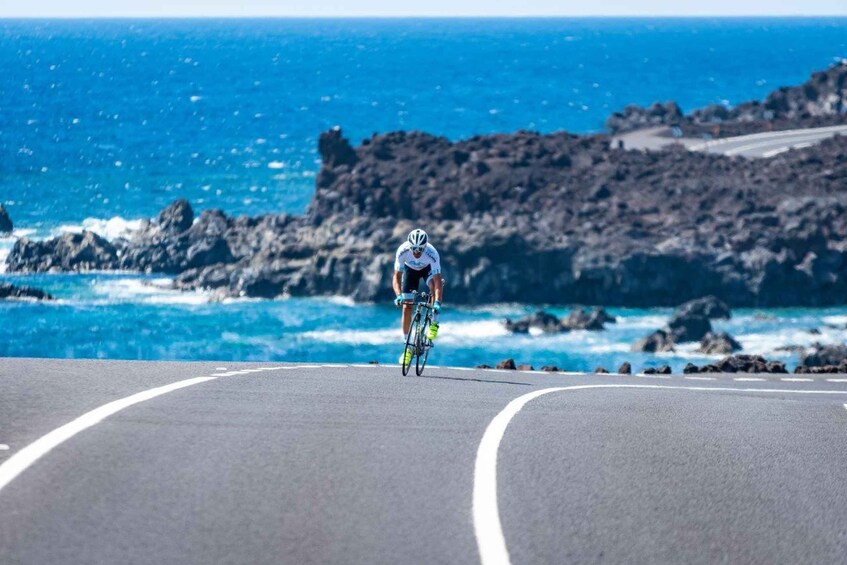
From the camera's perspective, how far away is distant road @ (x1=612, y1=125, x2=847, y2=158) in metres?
90.5

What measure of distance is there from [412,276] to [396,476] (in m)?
6.95

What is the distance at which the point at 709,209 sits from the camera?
241 ft

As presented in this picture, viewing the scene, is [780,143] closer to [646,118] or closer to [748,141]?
[748,141]

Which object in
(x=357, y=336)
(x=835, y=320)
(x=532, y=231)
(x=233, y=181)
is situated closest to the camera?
(x=357, y=336)

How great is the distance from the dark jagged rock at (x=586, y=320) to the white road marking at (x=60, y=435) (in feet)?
153

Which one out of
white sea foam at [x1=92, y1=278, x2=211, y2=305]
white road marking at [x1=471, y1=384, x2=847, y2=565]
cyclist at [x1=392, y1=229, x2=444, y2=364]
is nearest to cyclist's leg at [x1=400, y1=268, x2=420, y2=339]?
cyclist at [x1=392, y1=229, x2=444, y2=364]

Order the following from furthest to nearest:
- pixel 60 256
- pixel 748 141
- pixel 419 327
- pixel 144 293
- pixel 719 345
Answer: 1. pixel 748 141
2. pixel 60 256
3. pixel 144 293
4. pixel 719 345
5. pixel 419 327

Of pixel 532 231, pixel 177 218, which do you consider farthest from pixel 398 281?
pixel 177 218

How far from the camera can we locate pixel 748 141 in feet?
317

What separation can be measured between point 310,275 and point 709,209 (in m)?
22.8

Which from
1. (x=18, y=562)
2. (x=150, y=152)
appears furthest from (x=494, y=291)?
(x=150, y=152)

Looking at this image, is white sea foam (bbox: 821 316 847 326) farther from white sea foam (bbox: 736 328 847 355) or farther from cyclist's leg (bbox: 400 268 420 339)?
cyclist's leg (bbox: 400 268 420 339)

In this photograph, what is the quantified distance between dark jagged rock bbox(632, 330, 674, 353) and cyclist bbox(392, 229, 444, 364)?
130ft

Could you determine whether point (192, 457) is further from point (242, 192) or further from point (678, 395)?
point (242, 192)
